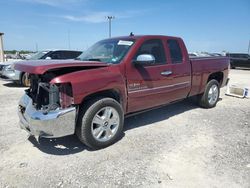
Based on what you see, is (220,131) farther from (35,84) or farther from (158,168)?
(35,84)

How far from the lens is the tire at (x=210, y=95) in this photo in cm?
640

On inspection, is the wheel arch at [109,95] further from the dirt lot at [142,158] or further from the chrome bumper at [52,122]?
the dirt lot at [142,158]

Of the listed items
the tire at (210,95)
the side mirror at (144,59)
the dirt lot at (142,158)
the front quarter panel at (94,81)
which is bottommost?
the dirt lot at (142,158)

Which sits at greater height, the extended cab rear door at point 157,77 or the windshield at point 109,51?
the windshield at point 109,51

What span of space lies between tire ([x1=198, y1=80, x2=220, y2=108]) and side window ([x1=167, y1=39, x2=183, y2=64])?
5.25 ft

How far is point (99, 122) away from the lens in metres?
3.79

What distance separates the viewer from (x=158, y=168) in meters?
3.30

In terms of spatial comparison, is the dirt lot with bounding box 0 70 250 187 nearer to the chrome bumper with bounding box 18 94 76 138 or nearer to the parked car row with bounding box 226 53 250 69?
the chrome bumper with bounding box 18 94 76 138

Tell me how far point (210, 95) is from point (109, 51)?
3.47 meters

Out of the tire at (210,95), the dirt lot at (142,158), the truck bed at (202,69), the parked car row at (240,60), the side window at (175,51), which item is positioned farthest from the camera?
the parked car row at (240,60)

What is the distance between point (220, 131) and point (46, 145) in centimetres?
338

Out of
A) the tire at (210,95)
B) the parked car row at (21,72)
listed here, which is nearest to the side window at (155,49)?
the tire at (210,95)

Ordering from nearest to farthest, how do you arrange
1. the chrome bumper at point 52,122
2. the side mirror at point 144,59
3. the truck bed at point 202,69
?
the chrome bumper at point 52,122
the side mirror at point 144,59
the truck bed at point 202,69

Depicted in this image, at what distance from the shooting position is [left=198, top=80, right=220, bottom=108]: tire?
6398mm
